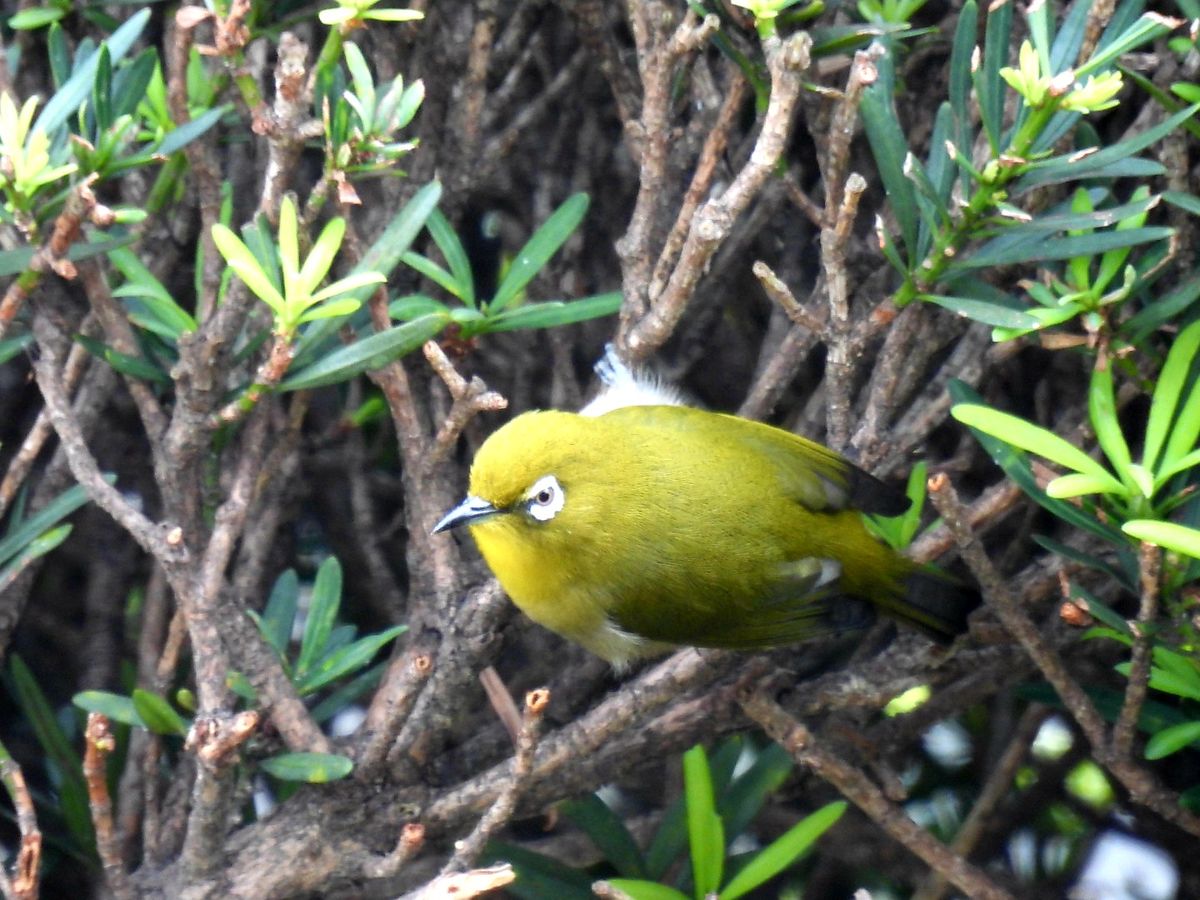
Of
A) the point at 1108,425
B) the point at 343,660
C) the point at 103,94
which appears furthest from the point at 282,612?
the point at 1108,425

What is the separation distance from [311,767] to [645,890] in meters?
0.61

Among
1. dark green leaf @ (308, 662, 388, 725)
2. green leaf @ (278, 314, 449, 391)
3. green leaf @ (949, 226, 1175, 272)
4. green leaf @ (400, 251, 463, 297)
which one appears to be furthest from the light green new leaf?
green leaf @ (949, 226, 1175, 272)

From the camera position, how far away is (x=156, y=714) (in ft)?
7.57

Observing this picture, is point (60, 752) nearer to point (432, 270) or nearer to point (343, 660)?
point (343, 660)

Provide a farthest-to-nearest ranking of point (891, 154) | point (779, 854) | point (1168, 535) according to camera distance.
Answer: point (779, 854), point (891, 154), point (1168, 535)

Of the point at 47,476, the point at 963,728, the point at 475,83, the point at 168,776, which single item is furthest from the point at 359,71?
the point at 963,728

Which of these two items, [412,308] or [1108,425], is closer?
[1108,425]

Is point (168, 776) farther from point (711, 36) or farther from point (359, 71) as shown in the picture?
point (711, 36)

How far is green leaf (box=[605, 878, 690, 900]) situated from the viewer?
7.65 ft

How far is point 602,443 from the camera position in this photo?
280 centimetres

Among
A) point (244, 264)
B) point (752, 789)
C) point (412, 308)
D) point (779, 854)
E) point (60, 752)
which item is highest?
point (244, 264)

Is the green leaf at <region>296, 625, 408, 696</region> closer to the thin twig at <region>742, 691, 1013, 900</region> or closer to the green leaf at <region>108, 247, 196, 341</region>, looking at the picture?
the green leaf at <region>108, 247, 196, 341</region>

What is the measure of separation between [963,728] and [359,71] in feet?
7.13

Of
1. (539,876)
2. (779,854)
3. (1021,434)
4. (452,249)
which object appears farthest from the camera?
(539,876)
